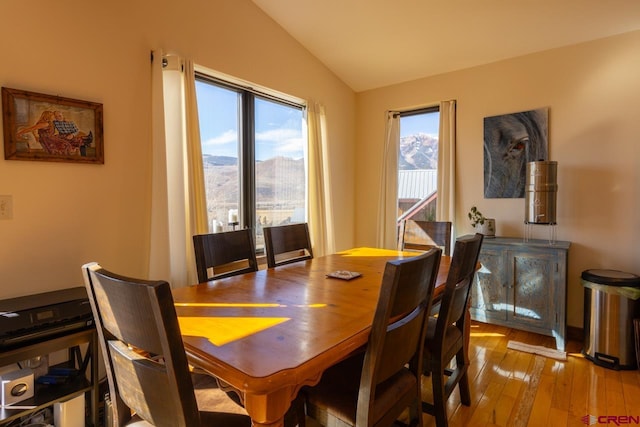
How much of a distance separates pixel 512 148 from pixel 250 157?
2568mm

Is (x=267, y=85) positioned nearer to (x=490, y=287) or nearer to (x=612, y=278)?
(x=490, y=287)

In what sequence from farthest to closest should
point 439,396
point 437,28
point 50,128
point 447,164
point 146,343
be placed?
point 447,164 → point 437,28 → point 50,128 → point 439,396 → point 146,343

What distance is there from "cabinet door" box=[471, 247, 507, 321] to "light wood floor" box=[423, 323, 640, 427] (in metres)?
0.36

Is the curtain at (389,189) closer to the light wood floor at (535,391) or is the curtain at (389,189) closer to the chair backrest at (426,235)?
the chair backrest at (426,235)

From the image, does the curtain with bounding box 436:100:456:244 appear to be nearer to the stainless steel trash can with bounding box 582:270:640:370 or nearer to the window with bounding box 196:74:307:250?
the stainless steel trash can with bounding box 582:270:640:370

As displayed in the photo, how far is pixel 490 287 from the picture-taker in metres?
3.31

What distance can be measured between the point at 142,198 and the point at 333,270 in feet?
4.63

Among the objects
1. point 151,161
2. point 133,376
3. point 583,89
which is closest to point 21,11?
point 151,161

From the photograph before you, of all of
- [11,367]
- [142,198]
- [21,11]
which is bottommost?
[11,367]

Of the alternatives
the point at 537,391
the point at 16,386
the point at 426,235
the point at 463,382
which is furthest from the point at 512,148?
the point at 16,386

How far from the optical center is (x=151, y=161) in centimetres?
245

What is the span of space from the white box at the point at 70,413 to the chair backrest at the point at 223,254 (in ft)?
2.71

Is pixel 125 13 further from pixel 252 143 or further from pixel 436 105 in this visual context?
pixel 436 105

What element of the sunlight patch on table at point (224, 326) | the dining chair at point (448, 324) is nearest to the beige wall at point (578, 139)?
the dining chair at point (448, 324)
